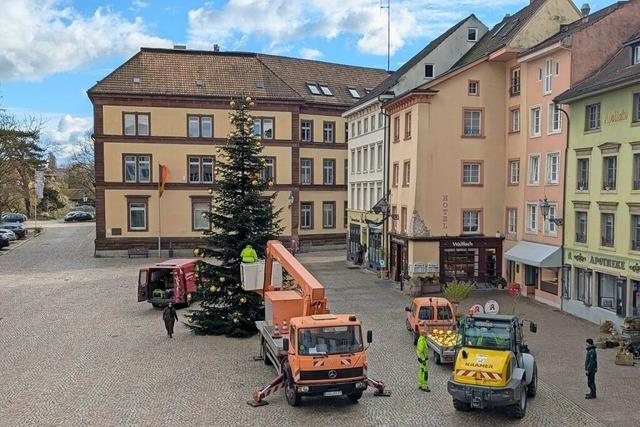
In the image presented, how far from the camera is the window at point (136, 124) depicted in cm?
5362

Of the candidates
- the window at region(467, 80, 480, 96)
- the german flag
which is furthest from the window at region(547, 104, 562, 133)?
the german flag

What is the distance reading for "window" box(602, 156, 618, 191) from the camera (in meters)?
27.8

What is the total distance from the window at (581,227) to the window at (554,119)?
459cm

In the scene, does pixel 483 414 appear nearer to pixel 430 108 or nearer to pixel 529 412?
pixel 529 412

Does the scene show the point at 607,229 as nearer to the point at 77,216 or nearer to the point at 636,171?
the point at 636,171

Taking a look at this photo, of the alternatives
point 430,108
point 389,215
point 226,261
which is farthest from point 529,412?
point 389,215

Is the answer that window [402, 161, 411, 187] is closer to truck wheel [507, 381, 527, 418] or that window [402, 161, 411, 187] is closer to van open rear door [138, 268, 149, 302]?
van open rear door [138, 268, 149, 302]

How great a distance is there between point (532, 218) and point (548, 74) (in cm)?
765

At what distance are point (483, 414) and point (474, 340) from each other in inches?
71.9

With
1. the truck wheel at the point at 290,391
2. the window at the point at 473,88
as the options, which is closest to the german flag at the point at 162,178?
the window at the point at 473,88

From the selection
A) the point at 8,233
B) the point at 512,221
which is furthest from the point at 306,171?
the point at 8,233

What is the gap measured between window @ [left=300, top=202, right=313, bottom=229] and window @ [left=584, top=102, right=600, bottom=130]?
108 ft

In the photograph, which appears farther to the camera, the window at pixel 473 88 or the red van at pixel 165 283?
the window at pixel 473 88

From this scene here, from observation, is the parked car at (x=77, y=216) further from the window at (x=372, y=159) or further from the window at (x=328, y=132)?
the window at (x=372, y=159)
